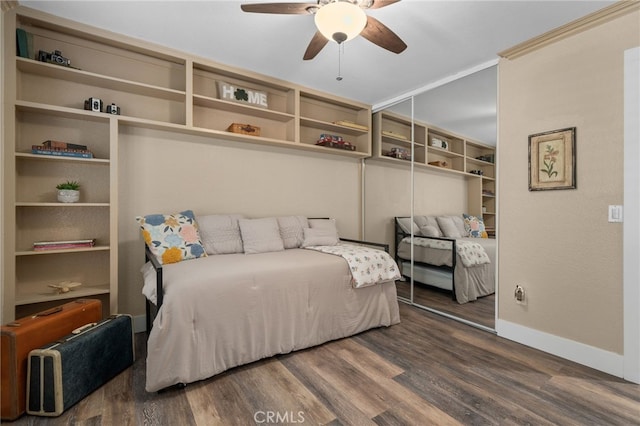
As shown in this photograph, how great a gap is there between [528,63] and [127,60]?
3439 millimetres

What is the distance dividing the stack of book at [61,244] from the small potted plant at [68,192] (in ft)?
1.04

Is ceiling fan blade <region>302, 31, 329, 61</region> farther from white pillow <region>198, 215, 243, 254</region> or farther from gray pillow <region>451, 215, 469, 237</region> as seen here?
gray pillow <region>451, 215, 469, 237</region>

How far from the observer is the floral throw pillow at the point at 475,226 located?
8.93 ft

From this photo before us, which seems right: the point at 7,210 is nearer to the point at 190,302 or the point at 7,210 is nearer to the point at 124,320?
the point at 124,320

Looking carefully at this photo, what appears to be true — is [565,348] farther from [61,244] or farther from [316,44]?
[61,244]

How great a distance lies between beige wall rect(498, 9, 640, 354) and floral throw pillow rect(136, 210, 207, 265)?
270 centimetres

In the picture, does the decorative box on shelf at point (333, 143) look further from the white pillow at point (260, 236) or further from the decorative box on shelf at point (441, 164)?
the white pillow at point (260, 236)

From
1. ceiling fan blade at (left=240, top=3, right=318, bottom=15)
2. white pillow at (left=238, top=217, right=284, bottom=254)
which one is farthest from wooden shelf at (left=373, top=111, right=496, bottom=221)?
ceiling fan blade at (left=240, top=3, right=318, bottom=15)

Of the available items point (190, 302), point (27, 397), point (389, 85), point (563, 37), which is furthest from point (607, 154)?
point (27, 397)

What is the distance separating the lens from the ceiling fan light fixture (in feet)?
4.96

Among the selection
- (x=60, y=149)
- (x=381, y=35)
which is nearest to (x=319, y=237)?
(x=381, y=35)

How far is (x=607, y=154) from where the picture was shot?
1.97 metres

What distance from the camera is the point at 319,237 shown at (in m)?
3.12

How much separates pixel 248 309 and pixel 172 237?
0.91 metres
